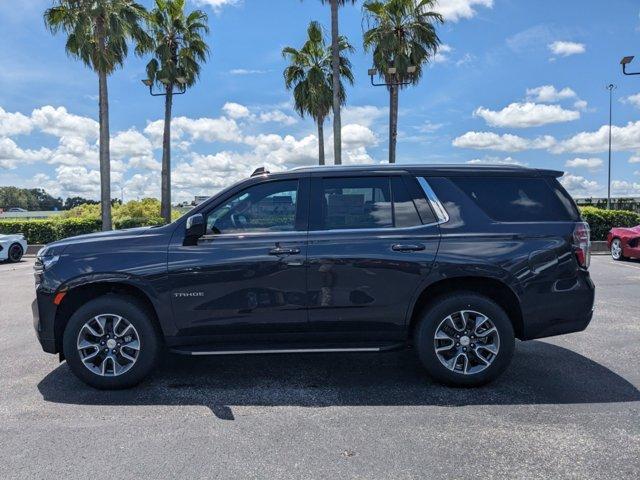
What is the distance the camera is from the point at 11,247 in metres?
15.1

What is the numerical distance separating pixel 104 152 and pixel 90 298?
1581 centimetres

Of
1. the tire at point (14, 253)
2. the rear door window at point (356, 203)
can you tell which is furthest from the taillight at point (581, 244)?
the tire at point (14, 253)

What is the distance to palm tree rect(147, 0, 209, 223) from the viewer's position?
2342cm

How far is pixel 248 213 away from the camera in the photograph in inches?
167

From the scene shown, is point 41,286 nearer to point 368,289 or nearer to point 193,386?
point 193,386

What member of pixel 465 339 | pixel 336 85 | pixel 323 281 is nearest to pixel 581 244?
A: pixel 465 339

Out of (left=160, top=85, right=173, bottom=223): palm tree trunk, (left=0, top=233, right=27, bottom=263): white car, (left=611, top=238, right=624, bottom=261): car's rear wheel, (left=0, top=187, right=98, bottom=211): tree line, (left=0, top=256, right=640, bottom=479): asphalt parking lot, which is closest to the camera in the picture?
(left=0, top=256, right=640, bottom=479): asphalt parking lot

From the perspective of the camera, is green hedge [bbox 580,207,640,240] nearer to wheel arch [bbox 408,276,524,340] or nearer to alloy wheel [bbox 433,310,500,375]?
wheel arch [bbox 408,276,524,340]

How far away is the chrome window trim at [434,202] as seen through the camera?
13.8 ft

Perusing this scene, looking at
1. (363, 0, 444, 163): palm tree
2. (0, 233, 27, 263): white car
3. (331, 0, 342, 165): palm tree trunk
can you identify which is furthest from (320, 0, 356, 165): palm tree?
(0, 233, 27, 263): white car

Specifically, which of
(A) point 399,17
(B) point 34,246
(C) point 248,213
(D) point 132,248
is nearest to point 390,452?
(C) point 248,213

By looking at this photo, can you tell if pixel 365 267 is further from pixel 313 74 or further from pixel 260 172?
pixel 313 74

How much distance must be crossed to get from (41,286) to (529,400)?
4072 mm

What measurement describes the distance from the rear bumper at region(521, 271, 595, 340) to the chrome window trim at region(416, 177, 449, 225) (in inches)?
39.8
